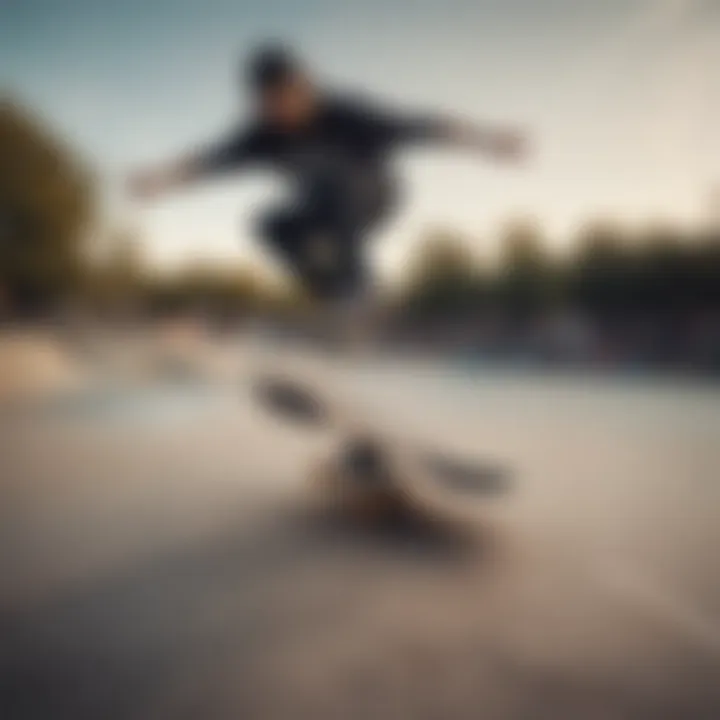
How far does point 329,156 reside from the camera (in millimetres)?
945

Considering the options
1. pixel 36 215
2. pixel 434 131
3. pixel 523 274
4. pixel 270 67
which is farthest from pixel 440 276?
pixel 36 215

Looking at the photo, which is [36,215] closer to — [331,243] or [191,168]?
[191,168]

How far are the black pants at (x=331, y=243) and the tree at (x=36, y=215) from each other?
13.9 inches

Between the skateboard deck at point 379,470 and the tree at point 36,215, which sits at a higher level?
the tree at point 36,215

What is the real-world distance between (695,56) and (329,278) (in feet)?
2.37

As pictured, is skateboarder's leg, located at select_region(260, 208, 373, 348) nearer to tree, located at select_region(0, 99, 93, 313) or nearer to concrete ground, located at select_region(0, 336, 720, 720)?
concrete ground, located at select_region(0, 336, 720, 720)

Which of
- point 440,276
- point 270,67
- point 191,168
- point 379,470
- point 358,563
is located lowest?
point 358,563

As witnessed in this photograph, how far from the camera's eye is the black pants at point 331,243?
0.95 meters

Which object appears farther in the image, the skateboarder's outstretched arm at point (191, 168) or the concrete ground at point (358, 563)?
the skateboarder's outstretched arm at point (191, 168)

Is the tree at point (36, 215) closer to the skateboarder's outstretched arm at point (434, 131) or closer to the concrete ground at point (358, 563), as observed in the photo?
the concrete ground at point (358, 563)

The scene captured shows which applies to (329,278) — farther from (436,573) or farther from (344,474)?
(436,573)

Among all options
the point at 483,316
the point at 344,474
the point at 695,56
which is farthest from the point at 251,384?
the point at 695,56

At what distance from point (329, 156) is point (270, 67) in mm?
188

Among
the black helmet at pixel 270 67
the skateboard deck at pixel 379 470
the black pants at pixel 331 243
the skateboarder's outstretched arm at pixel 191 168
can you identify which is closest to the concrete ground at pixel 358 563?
the skateboard deck at pixel 379 470
